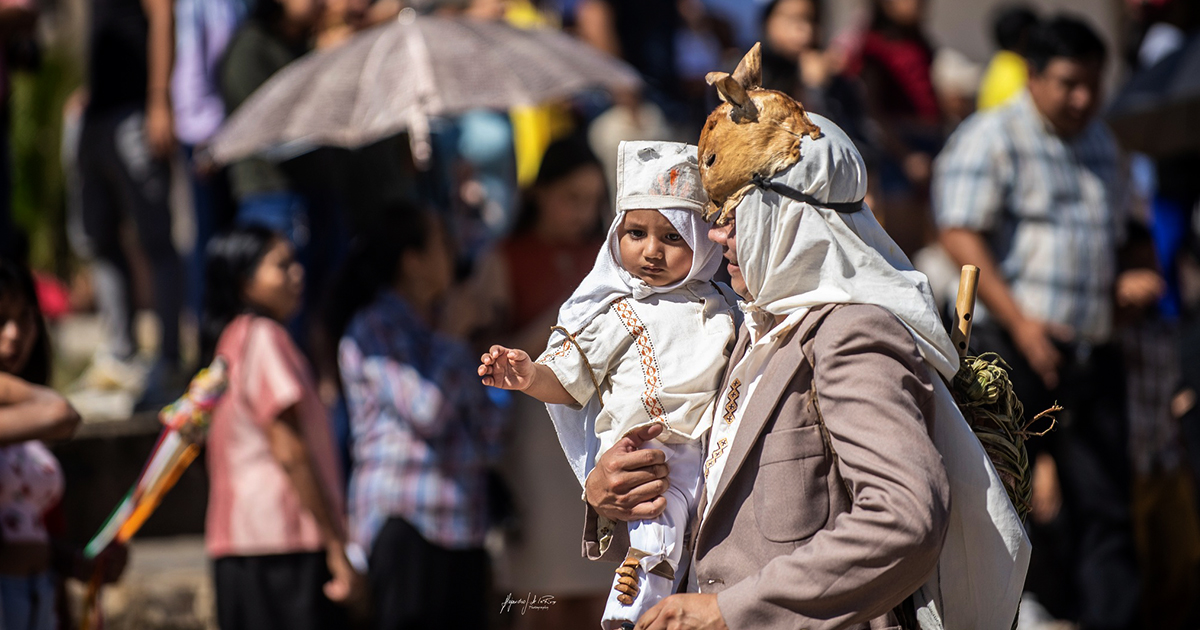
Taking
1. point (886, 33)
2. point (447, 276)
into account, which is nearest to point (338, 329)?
point (447, 276)

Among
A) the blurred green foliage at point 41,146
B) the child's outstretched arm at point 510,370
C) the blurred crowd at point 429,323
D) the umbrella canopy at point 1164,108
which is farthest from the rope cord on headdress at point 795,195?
the blurred green foliage at point 41,146

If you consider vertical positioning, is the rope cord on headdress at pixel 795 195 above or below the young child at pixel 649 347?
above

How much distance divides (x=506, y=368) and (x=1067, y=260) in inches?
133

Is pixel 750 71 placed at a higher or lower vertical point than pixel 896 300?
higher

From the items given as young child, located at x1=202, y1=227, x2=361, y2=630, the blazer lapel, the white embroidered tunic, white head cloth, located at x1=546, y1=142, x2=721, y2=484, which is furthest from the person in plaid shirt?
the blazer lapel

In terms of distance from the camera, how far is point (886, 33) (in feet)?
25.8

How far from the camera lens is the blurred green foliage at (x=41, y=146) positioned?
11.9 meters

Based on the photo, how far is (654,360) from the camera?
2627mm

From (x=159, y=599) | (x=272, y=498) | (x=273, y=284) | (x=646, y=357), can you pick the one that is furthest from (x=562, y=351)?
(x=159, y=599)

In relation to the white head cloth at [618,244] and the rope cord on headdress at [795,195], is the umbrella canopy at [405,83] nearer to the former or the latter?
the white head cloth at [618,244]

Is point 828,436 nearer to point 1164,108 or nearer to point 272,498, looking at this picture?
point 272,498

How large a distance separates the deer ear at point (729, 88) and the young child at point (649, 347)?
0.89ft

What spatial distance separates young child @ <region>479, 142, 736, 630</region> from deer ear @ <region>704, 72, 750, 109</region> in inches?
10.7

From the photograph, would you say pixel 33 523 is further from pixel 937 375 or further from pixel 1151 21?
pixel 1151 21
